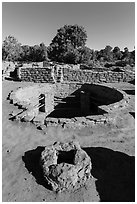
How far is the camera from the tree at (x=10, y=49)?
42.0 m

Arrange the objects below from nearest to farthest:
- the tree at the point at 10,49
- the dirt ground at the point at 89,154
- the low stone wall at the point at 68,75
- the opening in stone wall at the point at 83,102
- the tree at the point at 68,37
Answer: the dirt ground at the point at 89,154, the opening in stone wall at the point at 83,102, the low stone wall at the point at 68,75, the tree at the point at 68,37, the tree at the point at 10,49

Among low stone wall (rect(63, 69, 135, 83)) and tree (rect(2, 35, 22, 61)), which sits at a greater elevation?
tree (rect(2, 35, 22, 61))

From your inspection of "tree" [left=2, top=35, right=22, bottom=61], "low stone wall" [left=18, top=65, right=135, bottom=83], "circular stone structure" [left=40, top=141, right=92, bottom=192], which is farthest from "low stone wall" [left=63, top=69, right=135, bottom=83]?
"tree" [left=2, top=35, right=22, bottom=61]

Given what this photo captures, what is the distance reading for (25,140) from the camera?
5.25m

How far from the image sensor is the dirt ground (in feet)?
10.6

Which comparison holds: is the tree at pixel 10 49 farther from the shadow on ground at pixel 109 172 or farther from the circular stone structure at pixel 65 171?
the circular stone structure at pixel 65 171

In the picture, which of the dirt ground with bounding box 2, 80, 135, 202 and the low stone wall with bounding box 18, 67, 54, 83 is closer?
the dirt ground with bounding box 2, 80, 135, 202

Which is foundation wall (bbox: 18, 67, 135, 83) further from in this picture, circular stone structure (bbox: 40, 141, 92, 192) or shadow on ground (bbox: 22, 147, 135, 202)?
circular stone structure (bbox: 40, 141, 92, 192)

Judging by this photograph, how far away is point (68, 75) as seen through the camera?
606 inches

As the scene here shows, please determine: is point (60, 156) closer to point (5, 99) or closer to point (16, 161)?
point (16, 161)

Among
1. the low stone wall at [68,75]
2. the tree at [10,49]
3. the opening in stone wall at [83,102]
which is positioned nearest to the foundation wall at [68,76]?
the low stone wall at [68,75]

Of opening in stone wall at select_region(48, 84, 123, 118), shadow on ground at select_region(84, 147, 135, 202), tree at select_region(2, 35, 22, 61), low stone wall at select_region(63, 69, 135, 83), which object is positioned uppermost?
tree at select_region(2, 35, 22, 61)

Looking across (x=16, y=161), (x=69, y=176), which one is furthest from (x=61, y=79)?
(x=69, y=176)

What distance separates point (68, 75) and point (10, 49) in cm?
3352
